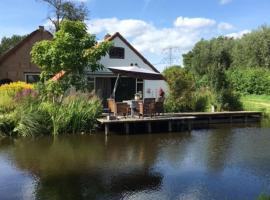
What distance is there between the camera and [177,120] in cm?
2130

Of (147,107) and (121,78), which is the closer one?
(147,107)

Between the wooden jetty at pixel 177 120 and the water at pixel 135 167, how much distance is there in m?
0.95

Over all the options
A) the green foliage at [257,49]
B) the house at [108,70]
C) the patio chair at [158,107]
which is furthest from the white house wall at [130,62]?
the green foliage at [257,49]

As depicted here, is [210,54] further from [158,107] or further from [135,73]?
[135,73]

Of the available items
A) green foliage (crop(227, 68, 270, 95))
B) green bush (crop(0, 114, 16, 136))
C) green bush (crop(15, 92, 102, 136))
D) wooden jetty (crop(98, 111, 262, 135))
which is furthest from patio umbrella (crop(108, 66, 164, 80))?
green foliage (crop(227, 68, 270, 95))

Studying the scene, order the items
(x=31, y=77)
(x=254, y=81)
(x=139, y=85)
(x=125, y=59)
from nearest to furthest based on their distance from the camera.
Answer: (x=125, y=59) → (x=139, y=85) → (x=31, y=77) → (x=254, y=81)

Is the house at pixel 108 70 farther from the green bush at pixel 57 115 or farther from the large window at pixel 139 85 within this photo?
the green bush at pixel 57 115

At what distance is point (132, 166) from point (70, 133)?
697 cm

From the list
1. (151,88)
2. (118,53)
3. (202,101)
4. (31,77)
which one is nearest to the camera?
(202,101)

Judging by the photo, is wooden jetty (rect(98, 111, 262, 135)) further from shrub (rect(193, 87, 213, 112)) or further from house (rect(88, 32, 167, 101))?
house (rect(88, 32, 167, 101))

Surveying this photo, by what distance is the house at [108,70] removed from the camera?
27203mm

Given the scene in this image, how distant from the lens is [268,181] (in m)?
10.8

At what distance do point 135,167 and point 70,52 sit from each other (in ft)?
30.1

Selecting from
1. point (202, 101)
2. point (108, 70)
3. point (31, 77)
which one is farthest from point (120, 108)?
point (31, 77)
